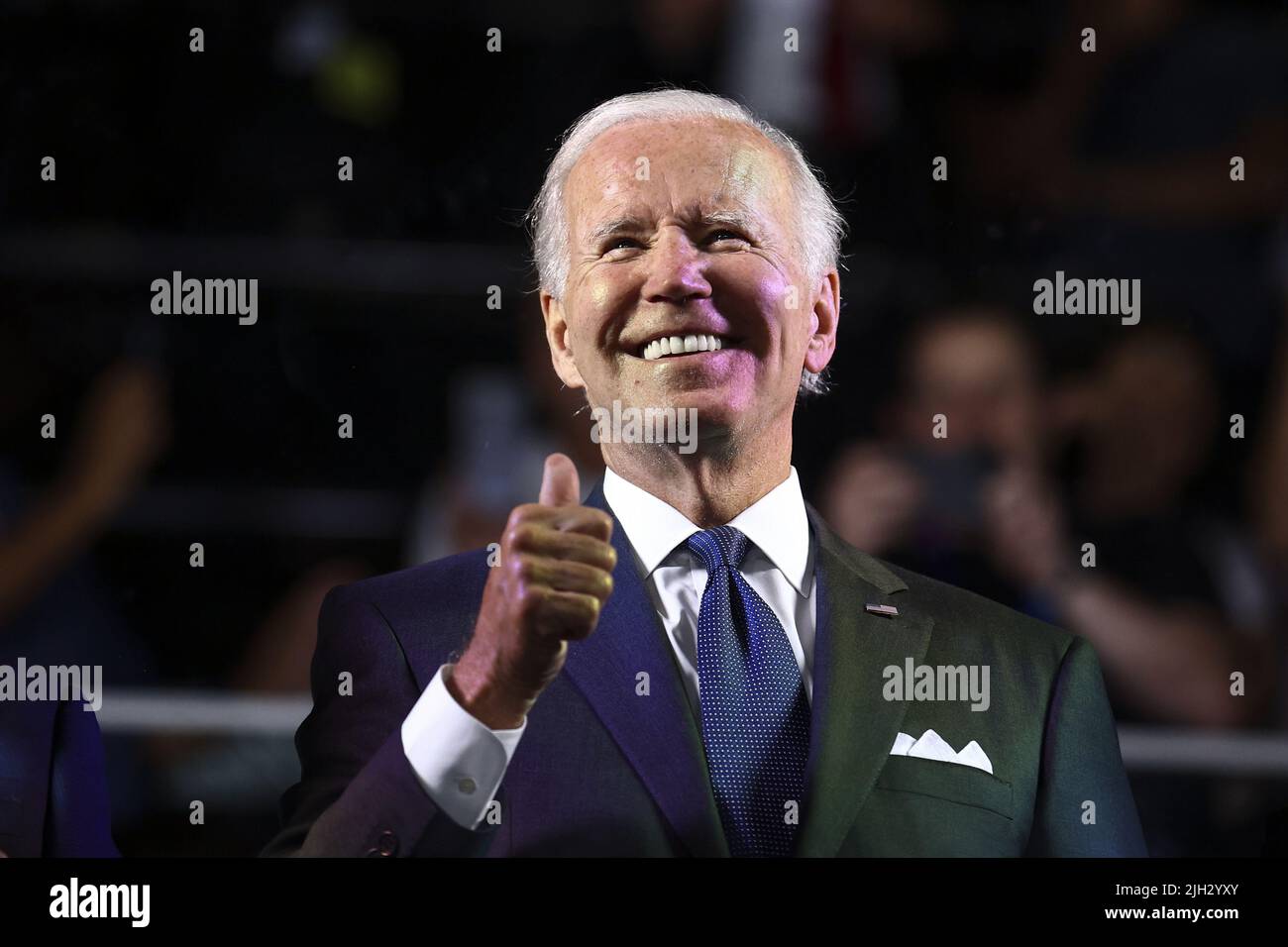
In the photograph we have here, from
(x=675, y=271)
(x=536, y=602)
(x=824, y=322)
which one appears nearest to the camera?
(x=536, y=602)

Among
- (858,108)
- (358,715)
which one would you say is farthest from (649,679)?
(858,108)

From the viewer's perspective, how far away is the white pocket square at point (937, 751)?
2033 millimetres

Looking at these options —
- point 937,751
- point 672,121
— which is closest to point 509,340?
point 672,121

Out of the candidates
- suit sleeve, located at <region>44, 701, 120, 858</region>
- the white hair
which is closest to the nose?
the white hair

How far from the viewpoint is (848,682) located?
2.03m

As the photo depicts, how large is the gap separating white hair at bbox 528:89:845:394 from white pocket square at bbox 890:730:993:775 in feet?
1.46

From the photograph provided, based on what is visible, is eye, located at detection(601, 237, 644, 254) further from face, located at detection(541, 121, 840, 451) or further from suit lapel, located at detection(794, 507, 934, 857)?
suit lapel, located at detection(794, 507, 934, 857)

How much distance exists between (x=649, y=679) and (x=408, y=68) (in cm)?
86

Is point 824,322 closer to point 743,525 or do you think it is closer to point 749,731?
point 743,525

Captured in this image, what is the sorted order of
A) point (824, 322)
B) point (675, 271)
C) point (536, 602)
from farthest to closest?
point (824, 322) < point (675, 271) < point (536, 602)

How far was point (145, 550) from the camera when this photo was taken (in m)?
2.12

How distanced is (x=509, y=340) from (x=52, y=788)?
0.79 m

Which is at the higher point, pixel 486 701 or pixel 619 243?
pixel 619 243

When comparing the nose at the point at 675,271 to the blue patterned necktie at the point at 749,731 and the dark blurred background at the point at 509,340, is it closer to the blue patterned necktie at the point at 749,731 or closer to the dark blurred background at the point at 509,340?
the dark blurred background at the point at 509,340
